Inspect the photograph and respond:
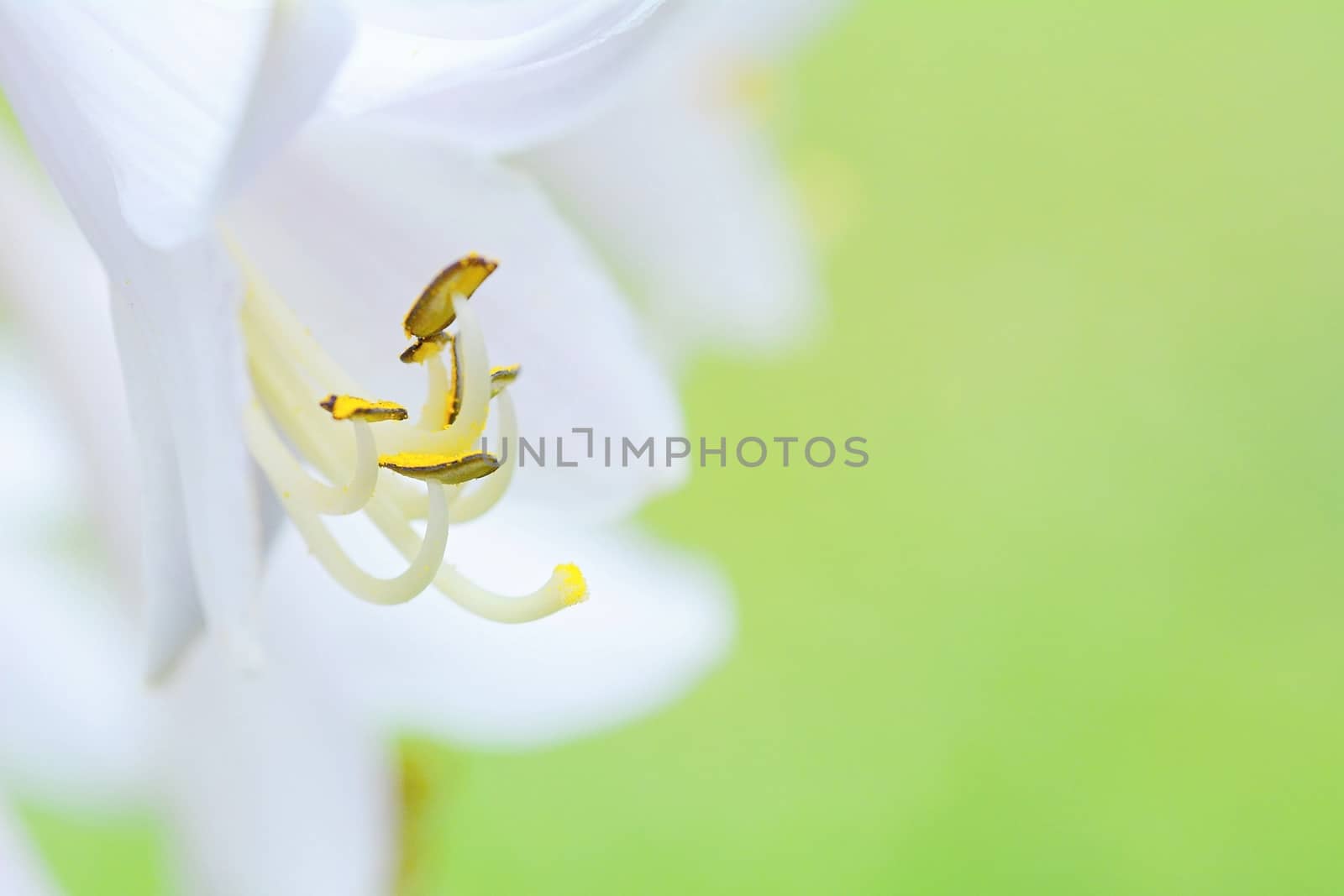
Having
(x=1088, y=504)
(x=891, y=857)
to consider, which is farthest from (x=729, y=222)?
(x=1088, y=504)

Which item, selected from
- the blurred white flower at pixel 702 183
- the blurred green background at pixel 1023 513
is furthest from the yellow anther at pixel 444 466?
the blurred green background at pixel 1023 513

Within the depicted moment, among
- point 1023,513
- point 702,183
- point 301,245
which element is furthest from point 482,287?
point 1023,513

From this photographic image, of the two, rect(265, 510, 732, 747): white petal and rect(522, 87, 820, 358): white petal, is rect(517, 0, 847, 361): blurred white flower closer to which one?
rect(522, 87, 820, 358): white petal

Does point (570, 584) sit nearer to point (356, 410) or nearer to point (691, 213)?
point (356, 410)

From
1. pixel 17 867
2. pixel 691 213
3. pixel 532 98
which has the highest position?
pixel 691 213

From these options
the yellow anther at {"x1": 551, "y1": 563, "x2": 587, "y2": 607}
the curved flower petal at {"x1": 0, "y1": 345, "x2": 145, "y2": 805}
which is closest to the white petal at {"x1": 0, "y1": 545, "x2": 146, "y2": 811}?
the curved flower petal at {"x1": 0, "y1": 345, "x2": 145, "y2": 805}

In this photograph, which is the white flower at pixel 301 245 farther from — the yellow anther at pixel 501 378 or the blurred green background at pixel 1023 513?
the blurred green background at pixel 1023 513
